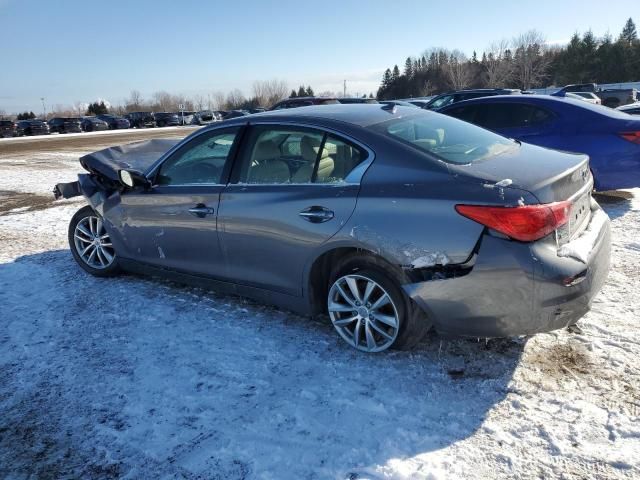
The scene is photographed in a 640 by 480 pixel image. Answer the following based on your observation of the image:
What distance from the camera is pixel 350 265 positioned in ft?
10.8

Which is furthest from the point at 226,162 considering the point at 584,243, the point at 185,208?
the point at 584,243

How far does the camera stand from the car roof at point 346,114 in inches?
140

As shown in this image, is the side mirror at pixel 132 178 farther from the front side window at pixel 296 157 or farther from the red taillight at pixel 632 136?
the red taillight at pixel 632 136

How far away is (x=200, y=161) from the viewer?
4164 mm

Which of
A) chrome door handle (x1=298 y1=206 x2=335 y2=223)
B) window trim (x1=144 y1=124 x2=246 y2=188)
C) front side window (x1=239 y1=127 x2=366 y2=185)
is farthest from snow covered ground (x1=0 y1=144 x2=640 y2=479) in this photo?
front side window (x1=239 y1=127 x2=366 y2=185)

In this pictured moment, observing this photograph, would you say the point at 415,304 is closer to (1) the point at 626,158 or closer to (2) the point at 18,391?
(2) the point at 18,391

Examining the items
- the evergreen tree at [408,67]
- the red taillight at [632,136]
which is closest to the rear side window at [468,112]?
the red taillight at [632,136]

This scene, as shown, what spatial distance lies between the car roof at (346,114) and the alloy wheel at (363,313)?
107 centimetres

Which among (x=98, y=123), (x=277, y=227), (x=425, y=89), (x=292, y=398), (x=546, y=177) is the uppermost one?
(x=425, y=89)

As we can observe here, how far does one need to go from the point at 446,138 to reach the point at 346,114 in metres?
0.72

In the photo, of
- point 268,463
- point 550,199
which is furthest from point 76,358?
point 550,199

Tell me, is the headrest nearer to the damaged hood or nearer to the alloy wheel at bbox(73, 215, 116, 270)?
the damaged hood

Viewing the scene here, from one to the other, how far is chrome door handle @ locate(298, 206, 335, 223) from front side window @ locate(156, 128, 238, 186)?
0.90 m

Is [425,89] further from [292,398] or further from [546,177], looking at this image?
[292,398]
